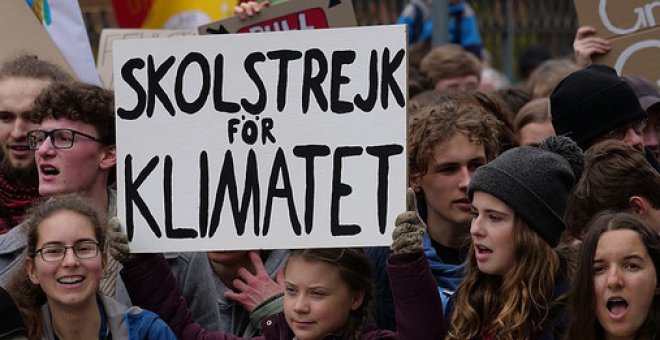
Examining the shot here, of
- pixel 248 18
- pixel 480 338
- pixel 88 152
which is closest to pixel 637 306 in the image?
pixel 480 338

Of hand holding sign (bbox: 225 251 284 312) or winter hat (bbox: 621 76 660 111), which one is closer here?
hand holding sign (bbox: 225 251 284 312)

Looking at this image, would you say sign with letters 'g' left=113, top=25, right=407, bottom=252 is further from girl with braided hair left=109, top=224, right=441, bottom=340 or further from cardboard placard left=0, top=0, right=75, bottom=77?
cardboard placard left=0, top=0, right=75, bottom=77

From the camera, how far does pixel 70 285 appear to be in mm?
4754

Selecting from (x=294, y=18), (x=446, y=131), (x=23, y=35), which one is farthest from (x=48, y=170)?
(x=294, y=18)

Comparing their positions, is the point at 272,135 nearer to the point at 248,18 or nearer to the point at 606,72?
the point at 606,72

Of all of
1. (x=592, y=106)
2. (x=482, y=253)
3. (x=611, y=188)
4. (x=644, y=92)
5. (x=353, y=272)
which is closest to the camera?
(x=482, y=253)

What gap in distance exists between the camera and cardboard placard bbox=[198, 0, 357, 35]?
6.95 meters

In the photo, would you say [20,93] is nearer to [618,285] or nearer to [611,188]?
[611,188]

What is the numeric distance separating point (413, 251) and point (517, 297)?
1.23ft

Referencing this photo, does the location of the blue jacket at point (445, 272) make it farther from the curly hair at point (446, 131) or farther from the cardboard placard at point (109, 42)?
the cardboard placard at point (109, 42)

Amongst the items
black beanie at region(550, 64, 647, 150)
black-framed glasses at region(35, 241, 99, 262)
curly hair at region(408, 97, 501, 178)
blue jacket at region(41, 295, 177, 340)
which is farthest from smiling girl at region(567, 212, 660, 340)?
black-framed glasses at region(35, 241, 99, 262)

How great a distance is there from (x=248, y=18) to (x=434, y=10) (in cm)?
324

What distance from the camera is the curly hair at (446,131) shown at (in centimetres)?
544

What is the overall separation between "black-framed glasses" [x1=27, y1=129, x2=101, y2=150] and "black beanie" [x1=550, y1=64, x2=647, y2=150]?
196cm
